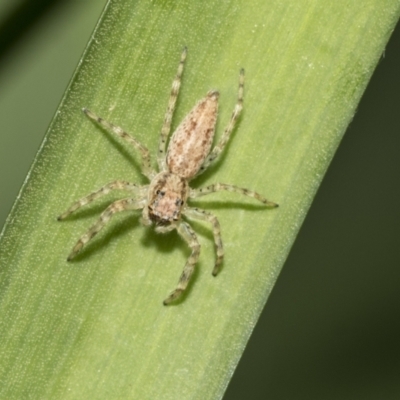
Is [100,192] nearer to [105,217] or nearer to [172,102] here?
[105,217]

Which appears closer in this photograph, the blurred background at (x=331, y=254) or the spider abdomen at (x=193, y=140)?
the spider abdomen at (x=193, y=140)

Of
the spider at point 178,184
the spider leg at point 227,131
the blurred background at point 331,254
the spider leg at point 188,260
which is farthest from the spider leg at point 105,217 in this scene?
the blurred background at point 331,254

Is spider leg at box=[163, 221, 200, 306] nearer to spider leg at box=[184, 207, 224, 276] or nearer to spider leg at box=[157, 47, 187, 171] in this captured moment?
spider leg at box=[184, 207, 224, 276]

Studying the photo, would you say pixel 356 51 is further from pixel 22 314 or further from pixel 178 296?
pixel 22 314

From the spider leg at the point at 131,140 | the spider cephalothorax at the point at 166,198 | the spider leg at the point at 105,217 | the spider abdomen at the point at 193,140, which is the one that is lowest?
the spider leg at the point at 105,217

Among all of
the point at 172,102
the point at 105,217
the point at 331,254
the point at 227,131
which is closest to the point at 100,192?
the point at 105,217

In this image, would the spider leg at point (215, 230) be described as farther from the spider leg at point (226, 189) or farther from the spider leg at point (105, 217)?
the spider leg at point (105, 217)

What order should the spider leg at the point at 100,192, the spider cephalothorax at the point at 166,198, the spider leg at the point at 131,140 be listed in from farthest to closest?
the spider cephalothorax at the point at 166,198 < the spider leg at the point at 100,192 < the spider leg at the point at 131,140
